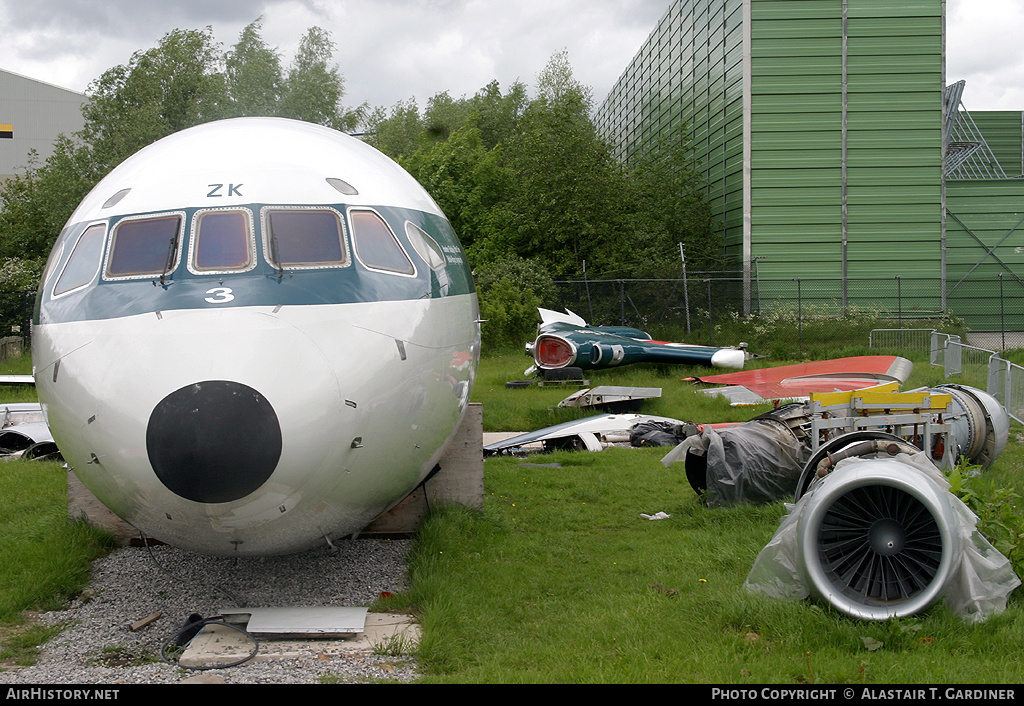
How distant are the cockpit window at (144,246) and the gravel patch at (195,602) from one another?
7.61 feet

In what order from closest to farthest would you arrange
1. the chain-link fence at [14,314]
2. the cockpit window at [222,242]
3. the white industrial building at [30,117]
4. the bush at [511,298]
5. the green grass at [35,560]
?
the cockpit window at [222,242] → the green grass at [35,560] → the chain-link fence at [14,314] → the bush at [511,298] → the white industrial building at [30,117]

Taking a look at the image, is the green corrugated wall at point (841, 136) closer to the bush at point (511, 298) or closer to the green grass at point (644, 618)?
the bush at point (511, 298)

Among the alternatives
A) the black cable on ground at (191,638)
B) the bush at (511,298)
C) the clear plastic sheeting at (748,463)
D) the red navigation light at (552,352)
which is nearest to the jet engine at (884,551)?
the clear plastic sheeting at (748,463)

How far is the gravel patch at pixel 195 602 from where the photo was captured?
Answer: 509cm

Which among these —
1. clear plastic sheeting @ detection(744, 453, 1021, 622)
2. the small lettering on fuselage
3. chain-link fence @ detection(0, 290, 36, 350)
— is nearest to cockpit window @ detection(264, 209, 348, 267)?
the small lettering on fuselage

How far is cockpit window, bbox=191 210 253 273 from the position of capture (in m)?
5.44

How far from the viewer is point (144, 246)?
5.64m

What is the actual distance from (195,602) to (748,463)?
5303mm

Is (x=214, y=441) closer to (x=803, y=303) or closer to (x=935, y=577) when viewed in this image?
(x=935, y=577)

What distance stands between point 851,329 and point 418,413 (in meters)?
24.3

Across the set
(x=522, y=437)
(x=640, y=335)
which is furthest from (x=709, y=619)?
(x=640, y=335)

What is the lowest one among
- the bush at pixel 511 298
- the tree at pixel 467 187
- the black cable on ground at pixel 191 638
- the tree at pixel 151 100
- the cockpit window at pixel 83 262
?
the black cable on ground at pixel 191 638

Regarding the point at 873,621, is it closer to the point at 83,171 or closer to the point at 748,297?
the point at 748,297

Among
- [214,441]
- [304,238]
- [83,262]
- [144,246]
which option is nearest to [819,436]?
[304,238]
